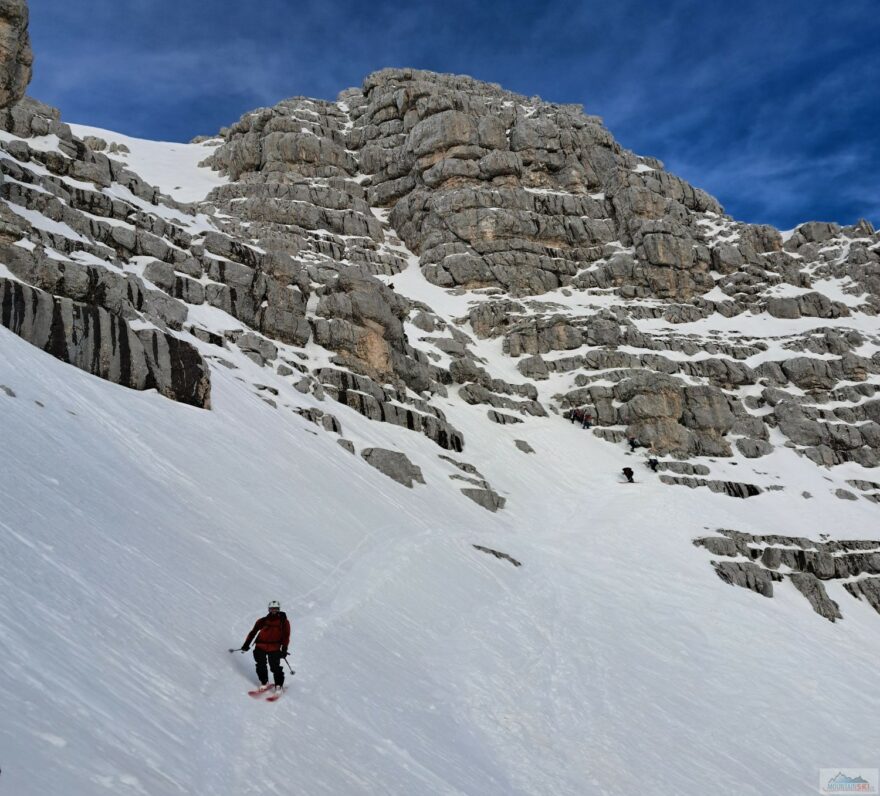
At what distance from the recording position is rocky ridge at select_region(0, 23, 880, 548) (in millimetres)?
34438

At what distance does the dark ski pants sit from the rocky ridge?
752 inches

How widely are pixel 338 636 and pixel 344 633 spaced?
0.32 meters

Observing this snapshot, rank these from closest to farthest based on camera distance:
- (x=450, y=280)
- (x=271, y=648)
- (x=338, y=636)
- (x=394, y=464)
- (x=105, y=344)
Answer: (x=271, y=648), (x=338, y=636), (x=105, y=344), (x=394, y=464), (x=450, y=280)

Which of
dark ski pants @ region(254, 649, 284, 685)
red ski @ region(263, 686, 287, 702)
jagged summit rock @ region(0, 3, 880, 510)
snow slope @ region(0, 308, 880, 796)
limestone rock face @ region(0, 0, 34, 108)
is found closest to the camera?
snow slope @ region(0, 308, 880, 796)

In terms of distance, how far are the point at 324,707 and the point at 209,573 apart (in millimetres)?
4725

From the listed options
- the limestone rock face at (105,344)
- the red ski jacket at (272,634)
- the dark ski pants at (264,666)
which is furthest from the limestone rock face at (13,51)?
the dark ski pants at (264,666)

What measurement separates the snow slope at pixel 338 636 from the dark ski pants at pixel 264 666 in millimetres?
325

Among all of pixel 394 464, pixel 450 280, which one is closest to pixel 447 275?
pixel 450 280

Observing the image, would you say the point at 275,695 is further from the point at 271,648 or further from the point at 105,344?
the point at 105,344

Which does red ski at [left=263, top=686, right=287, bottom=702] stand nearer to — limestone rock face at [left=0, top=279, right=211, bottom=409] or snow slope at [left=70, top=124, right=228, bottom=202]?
limestone rock face at [left=0, top=279, right=211, bottom=409]

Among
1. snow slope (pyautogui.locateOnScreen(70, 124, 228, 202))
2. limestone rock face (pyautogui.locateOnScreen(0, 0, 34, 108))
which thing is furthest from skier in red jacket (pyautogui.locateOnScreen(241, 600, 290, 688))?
snow slope (pyautogui.locateOnScreen(70, 124, 228, 202))

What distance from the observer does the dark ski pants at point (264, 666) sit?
9648 millimetres

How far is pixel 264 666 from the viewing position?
970cm

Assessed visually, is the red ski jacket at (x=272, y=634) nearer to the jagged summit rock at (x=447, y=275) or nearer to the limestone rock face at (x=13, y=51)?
the jagged summit rock at (x=447, y=275)
